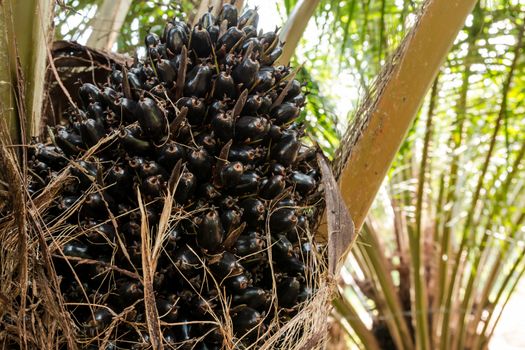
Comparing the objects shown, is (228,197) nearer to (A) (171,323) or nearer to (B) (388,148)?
(A) (171,323)

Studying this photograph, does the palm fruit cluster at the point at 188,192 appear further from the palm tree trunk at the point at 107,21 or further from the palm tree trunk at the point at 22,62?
the palm tree trunk at the point at 107,21

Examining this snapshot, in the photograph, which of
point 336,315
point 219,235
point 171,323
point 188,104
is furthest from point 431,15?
point 336,315

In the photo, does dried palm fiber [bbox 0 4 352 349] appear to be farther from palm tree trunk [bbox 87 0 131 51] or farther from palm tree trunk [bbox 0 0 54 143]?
palm tree trunk [bbox 87 0 131 51]

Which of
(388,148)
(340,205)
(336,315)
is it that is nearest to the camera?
(340,205)

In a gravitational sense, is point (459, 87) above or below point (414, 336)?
above

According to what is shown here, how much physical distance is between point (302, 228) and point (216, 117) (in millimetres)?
252

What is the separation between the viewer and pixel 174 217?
0.97m

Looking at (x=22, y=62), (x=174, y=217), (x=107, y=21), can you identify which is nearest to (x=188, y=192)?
(x=174, y=217)

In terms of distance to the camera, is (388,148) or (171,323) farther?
(388,148)

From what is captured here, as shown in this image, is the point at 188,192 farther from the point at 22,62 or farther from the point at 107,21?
the point at 107,21

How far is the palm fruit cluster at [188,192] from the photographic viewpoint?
0.96 m

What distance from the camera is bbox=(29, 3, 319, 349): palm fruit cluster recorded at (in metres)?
0.96

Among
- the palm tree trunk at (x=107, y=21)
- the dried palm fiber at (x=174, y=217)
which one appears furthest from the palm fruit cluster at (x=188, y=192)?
the palm tree trunk at (x=107, y=21)

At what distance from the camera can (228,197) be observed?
3.31 feet
